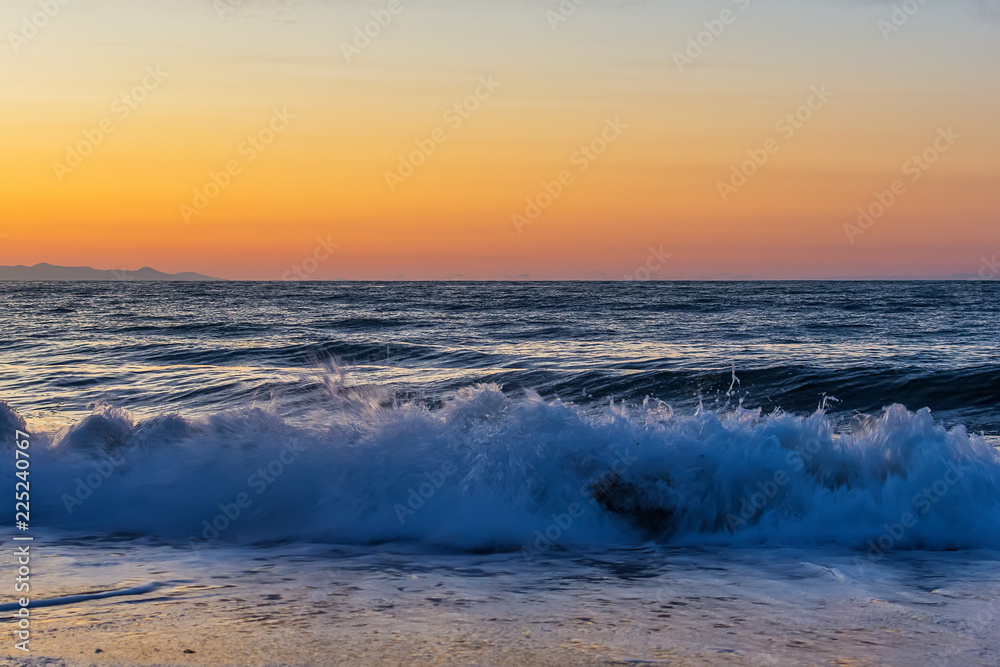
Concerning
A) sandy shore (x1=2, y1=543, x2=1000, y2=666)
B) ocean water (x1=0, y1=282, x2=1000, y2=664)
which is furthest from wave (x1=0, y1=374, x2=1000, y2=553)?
sandy shore (x1=2, y1=543, x2=1000, y2=666)

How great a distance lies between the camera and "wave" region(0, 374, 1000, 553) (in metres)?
6.52

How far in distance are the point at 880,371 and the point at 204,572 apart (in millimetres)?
14575

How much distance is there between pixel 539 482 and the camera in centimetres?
709

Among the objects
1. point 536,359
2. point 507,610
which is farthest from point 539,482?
point 536,359

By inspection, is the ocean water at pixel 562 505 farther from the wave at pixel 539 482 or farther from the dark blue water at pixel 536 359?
the dark blue water at pixel 536 359

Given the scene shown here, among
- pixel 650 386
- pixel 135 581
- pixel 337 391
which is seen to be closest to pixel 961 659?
pixel 135 581

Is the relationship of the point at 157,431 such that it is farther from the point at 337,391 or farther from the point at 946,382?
the point at 946,382

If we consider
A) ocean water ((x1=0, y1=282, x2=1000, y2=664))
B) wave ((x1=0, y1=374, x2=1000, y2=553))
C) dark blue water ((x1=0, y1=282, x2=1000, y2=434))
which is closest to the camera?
ocean water ((x1=0, y1=282, x2=1000, y2=664))

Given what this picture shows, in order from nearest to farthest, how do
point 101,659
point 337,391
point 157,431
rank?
1. point 101,659
2. point 157,431
3. point 337,391

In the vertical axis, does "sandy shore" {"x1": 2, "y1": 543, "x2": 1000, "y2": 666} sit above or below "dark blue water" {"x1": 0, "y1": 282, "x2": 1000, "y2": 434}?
below

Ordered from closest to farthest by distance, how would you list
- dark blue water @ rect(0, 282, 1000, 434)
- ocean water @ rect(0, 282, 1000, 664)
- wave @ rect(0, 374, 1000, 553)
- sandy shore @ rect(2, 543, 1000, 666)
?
sandy shore @ rect(2, 543, 1000, 666) → ocean water @ rect(0, 282, 1000, 664) → wave @ rect(0, 374, 1000, 553) → dark blue water @ rect(0, 282, 1000, 434)

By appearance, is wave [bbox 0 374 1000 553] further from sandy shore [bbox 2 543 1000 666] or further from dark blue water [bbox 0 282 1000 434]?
dark blue water [bbox 0 282 1000 434]

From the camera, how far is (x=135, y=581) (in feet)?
→ 16.1

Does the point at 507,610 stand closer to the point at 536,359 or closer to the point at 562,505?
the point at 562,505
